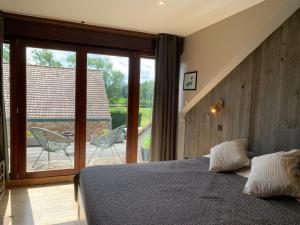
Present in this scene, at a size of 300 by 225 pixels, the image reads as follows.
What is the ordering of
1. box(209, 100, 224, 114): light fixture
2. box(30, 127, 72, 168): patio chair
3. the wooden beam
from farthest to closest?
box(30, 127, 72, 168): patio chair → the wooden beam → box(209, 100, 224, 114): light fixture

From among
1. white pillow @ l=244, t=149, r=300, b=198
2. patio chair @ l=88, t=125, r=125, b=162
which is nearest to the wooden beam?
patio chair @ l=88, t=125, r=125, b=162

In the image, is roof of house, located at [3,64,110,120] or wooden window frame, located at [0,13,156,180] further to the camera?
roof of house, located at [3,64,110,120]

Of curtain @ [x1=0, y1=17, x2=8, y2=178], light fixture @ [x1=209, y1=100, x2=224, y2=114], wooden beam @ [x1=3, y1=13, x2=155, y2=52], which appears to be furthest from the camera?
wooden beam @ [x1=3, y1=13, x2=155, y2=52]

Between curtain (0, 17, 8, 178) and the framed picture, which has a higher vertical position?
the framed picture

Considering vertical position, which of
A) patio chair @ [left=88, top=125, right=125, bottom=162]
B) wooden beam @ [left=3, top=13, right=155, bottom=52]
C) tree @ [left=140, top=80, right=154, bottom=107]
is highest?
wooden beam @ [left=3, top=13, right=155, bottom=52]

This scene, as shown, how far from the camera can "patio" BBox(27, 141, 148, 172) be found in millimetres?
3537

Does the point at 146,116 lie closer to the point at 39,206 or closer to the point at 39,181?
the point at 39,181

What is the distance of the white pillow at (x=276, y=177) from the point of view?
1.66m

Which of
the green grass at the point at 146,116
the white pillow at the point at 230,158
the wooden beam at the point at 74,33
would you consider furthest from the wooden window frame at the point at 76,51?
the white pillow at the point at 230,158

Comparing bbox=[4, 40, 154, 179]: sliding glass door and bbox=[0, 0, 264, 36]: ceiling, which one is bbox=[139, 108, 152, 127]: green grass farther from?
bbox=[0, 0, 264, 36]: ceiling

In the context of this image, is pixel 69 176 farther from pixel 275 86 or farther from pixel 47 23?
pixel 275 86

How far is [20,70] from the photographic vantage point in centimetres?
330

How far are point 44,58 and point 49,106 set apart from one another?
69 centimetres

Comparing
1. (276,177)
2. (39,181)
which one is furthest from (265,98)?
(39,181)
